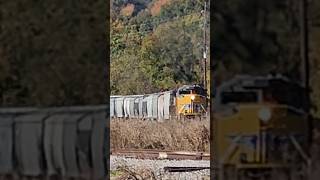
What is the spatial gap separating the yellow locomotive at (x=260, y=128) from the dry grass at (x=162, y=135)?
12.5 m

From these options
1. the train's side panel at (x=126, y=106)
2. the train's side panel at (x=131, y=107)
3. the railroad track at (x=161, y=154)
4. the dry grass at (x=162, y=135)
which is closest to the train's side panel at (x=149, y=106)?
the train's side panel at (x=131, y=107)

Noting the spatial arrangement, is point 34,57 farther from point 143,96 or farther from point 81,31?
point 143,96

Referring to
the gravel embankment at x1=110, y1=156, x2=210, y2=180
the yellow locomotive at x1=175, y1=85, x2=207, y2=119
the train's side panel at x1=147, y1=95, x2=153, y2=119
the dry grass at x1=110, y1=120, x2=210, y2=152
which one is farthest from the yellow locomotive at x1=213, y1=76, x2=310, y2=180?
the train's side panel at x1=147, y1=95, x2=153, y2=119

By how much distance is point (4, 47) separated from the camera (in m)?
7.05

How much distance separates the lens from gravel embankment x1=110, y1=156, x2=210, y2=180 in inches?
618

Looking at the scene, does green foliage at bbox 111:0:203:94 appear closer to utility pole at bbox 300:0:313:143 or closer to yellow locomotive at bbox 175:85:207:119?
yellow locomotive at bbox 175:85:207:119

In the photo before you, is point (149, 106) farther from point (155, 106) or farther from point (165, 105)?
point (165, 105)

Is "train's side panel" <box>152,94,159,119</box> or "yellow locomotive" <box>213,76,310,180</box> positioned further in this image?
"train's side panel" <box>152,94,159,119</box>

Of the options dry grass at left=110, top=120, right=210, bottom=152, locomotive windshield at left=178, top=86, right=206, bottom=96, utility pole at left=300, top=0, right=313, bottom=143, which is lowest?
dry grass at left=110, top=120, right=210, bottom=152

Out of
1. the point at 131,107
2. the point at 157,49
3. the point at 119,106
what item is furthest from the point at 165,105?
the point at 157,49

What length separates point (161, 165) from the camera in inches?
682

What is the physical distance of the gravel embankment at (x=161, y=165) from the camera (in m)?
15.7

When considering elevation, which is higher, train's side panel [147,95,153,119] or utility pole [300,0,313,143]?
utility pole [300,0,313,143]

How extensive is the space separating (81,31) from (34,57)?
0.58m
